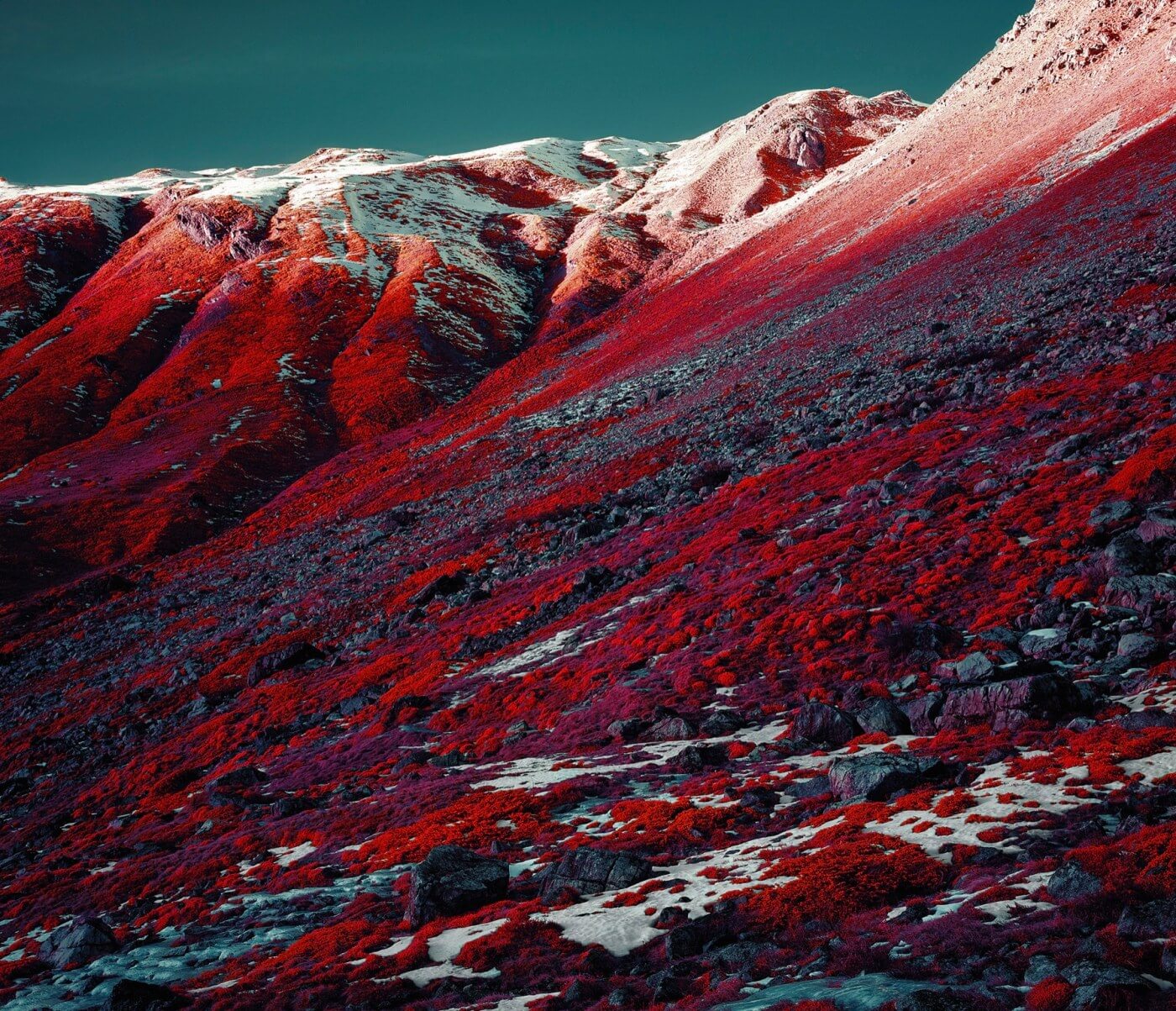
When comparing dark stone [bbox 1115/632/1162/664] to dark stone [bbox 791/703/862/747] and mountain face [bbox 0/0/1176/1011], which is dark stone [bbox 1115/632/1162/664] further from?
dark stone [bbox 791/703/862/747]

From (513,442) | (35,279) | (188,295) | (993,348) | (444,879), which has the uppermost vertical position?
(35,279)

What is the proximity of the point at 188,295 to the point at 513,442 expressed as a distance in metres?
113

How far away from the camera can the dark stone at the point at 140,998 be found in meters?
15.3

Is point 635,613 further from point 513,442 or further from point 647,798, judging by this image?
point 513,442

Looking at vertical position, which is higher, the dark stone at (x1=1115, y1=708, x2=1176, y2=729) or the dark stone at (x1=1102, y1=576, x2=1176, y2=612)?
the dark stone at (x1=1102, y1=576, x2=1176, y2=612)

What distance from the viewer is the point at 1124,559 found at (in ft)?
72.6

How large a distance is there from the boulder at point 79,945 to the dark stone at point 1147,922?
2213cm

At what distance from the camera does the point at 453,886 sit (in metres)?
17.4

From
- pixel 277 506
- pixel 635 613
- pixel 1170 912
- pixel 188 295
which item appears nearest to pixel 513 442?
pixel 277 506

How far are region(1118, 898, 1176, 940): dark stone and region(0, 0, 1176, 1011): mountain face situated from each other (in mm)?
47

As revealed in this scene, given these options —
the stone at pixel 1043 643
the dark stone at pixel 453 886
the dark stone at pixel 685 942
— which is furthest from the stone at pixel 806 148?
the dark stone at pixel 685 942

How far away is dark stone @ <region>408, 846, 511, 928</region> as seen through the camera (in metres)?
17.2

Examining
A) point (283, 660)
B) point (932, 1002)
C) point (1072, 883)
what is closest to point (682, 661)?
point (1072, 883)

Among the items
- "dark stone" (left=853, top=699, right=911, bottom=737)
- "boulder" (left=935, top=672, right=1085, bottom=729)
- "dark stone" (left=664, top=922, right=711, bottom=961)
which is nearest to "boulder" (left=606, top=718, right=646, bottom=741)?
"dark stone" (left=853, top=699, right=911, bottom=737)
